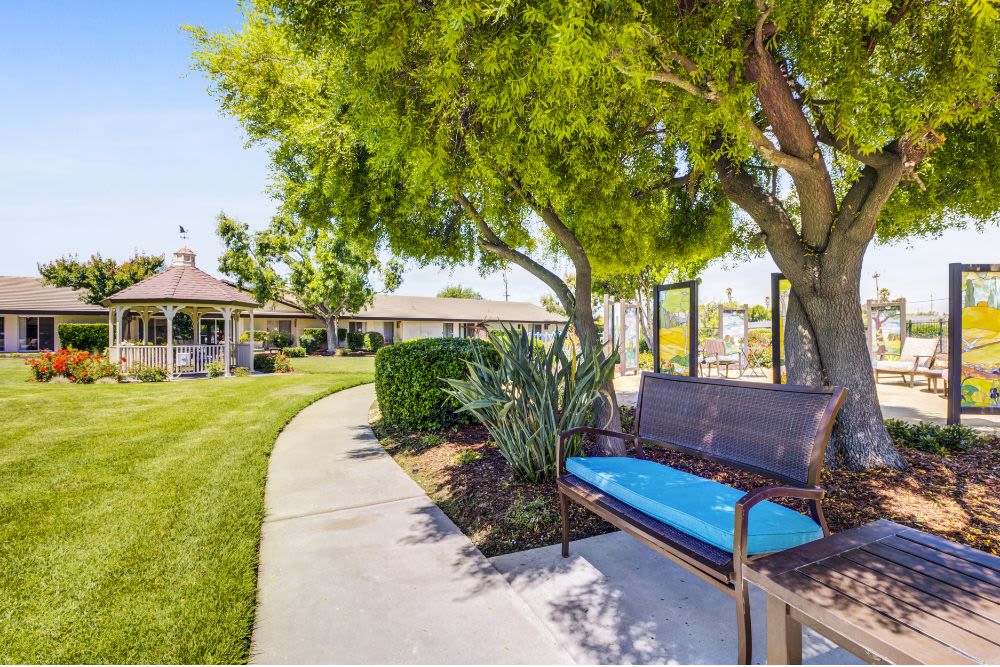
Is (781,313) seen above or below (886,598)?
above

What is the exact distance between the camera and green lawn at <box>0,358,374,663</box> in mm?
2361

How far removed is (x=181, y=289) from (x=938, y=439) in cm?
2005

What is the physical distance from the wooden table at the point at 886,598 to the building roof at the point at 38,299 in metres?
36.3

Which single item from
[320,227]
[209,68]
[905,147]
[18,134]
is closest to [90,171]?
[18,134]

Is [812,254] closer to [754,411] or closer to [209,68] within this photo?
[754,411]

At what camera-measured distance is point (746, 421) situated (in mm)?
3094

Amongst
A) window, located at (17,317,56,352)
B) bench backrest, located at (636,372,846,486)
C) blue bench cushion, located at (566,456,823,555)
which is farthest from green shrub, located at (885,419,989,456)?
window, located at (17,317,56,352)

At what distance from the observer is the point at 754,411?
10.0 feet

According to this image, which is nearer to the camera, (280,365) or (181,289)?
(181,289)

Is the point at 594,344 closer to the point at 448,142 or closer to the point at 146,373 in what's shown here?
the point at 448,142

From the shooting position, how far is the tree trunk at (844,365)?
457cm

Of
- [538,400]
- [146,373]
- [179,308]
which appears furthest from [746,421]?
[179,308]

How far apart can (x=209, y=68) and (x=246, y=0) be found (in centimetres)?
231

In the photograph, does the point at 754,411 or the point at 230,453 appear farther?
the point at 230,453
